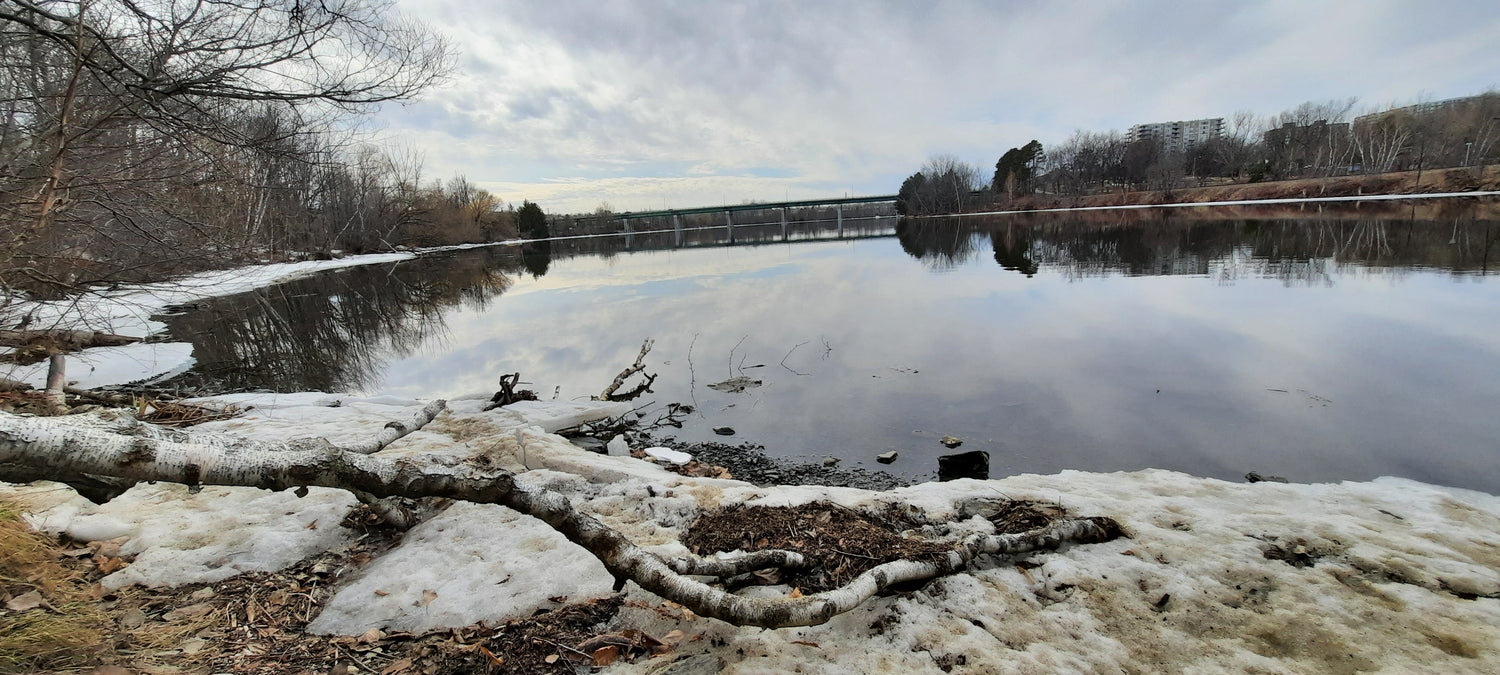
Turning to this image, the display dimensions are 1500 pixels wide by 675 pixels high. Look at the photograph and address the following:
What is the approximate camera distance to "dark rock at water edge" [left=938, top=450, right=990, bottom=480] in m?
6.23

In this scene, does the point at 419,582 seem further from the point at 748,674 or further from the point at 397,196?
the point at 397,196

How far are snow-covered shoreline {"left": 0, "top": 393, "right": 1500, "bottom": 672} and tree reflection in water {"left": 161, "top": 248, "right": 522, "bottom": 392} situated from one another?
7914 millimetres

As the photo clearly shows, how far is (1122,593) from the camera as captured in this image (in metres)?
3.21

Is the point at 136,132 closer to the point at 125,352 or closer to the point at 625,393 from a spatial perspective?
the point at 625,393

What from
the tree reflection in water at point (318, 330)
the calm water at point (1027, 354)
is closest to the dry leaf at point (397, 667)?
the calm water at point (1027, 354)

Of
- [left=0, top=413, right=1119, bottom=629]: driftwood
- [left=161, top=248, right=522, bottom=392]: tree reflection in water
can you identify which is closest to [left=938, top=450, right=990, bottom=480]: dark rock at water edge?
[left=0, top=413, right=1119, bottom=629]: driftwood

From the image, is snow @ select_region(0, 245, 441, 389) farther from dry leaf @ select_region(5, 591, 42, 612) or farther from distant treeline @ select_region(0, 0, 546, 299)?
dry leaf @ select_region(5, 591, 42, 612)

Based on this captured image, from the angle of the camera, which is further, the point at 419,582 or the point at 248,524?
the point at 248,524

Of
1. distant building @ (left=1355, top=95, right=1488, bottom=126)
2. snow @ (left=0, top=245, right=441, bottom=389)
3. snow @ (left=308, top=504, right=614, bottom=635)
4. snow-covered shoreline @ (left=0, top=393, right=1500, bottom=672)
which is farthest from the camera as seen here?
distant building @ (left=1355, top=95, right=1488, bottom=126)

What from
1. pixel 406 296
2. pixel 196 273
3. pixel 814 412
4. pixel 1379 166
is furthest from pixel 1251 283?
pixel 1379 166

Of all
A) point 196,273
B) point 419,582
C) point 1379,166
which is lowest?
point 419,582

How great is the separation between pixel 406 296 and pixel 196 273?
18141 mm

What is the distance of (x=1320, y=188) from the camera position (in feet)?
220

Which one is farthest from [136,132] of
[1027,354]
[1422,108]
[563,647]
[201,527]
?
[1422,108]
